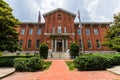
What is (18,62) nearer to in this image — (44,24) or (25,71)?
(25,71)

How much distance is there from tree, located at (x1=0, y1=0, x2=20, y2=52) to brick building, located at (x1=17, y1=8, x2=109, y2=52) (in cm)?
1425

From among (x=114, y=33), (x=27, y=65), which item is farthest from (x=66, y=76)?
(x=114, y=33)

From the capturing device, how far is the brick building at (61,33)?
3491 centimetres

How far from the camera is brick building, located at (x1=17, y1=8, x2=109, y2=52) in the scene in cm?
3491

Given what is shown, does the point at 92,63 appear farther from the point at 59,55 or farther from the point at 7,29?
the point at 59,55

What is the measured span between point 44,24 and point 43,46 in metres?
13.1

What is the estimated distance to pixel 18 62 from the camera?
14.3 m

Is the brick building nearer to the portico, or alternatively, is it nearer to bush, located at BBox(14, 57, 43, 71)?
the portico

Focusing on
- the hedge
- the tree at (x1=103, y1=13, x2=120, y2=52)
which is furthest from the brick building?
the hedge

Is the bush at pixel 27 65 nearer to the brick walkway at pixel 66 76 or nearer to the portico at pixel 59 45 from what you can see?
the brick walkway at pixel 66 76

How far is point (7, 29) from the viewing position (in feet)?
62.3

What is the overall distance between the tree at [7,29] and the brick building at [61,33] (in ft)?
46.8

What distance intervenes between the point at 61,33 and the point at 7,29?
17608mm

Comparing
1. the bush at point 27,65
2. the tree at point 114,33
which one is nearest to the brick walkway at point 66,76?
the bush at point 27,65
